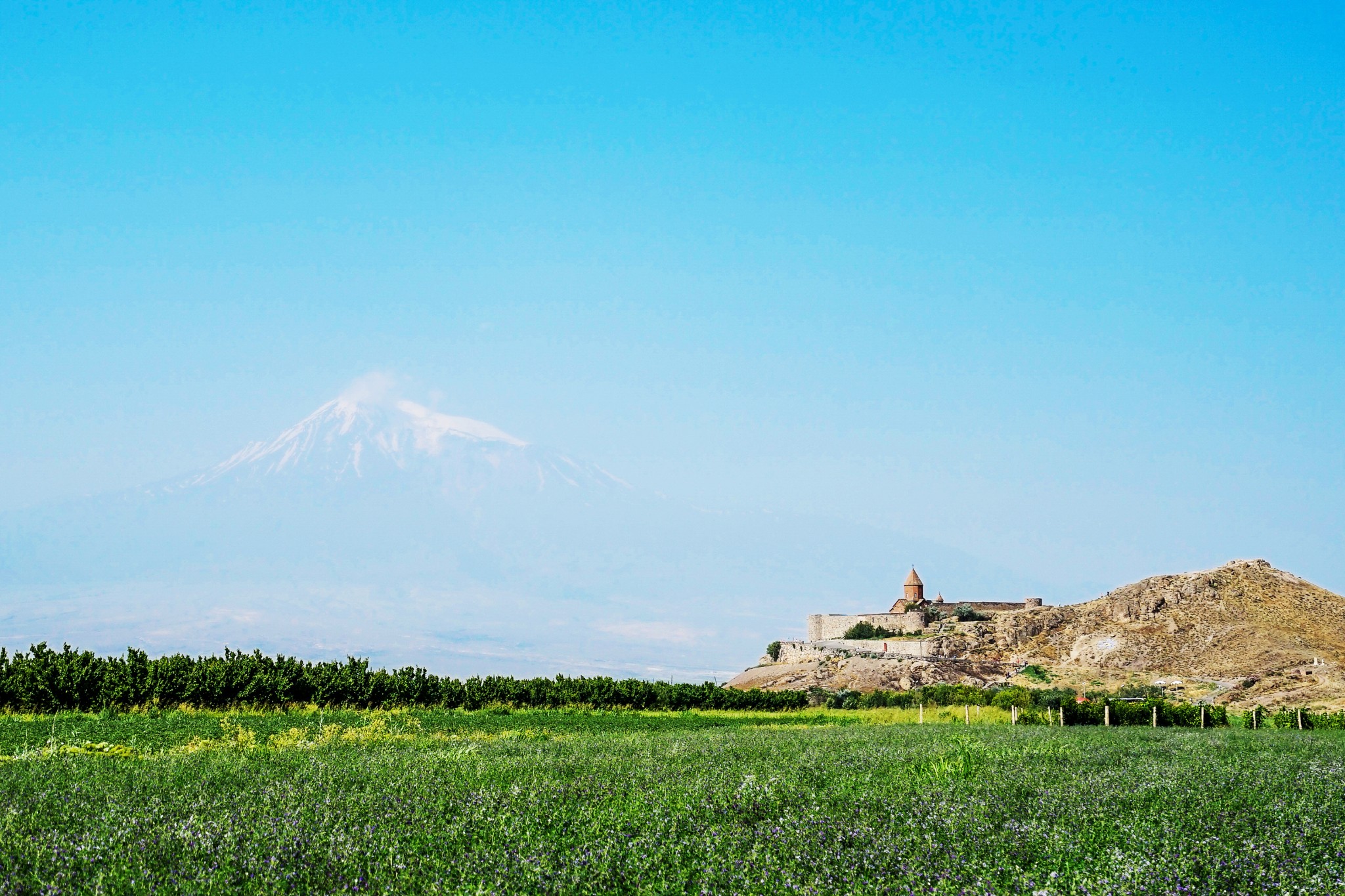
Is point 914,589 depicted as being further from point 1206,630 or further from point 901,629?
point 1206,630

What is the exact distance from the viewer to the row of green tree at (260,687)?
28859 millimetres

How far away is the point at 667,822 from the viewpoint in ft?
29.0

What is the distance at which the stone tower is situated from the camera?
105 m

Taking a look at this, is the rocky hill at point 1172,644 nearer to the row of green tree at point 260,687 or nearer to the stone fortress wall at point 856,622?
the stone fortress wall at point 856,622

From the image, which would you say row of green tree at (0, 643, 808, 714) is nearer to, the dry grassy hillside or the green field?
the green field

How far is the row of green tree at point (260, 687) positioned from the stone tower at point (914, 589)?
62585 millimetres

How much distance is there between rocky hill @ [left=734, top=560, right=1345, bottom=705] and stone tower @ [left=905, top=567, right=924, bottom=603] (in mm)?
13007

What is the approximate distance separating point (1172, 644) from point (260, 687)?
70209 mm

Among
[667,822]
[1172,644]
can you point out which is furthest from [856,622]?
[667,822]

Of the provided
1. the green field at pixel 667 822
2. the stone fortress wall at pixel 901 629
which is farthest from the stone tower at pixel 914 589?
the green field at pixel 667 822

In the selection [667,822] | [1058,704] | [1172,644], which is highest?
[667,822]

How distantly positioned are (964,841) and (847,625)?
310 ft

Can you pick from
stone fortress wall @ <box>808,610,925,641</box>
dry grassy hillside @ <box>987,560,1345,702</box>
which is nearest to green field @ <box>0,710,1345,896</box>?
dry grassy hillside @ <box>987,560,1345,702</box>

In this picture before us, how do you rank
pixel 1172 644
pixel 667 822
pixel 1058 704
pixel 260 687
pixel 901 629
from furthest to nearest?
pixel 901 629, pixel 1172 644, pixel 1058 704, pixel 260 687, pixel 667 822
